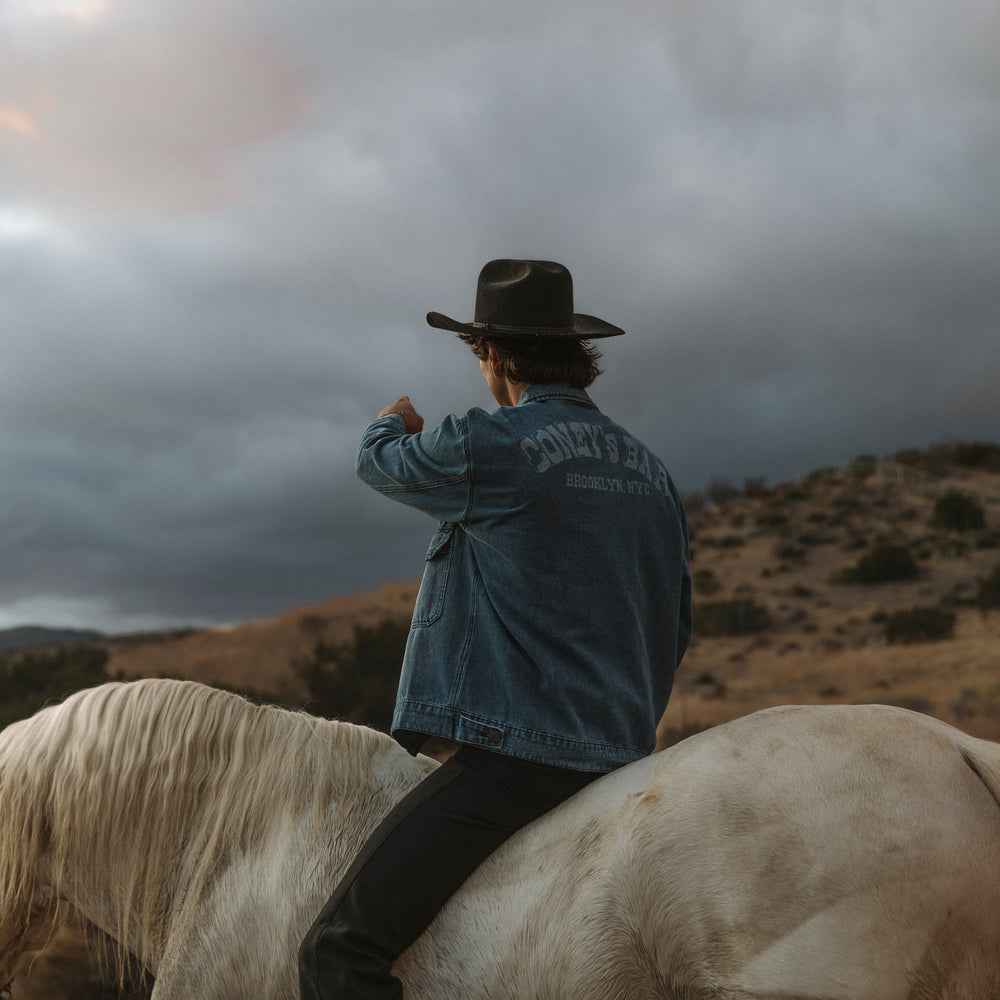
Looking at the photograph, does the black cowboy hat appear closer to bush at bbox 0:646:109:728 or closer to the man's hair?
the man's hair

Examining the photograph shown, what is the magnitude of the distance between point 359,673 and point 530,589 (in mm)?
20041

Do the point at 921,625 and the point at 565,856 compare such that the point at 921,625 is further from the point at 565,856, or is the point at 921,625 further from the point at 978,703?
the point at 565,856

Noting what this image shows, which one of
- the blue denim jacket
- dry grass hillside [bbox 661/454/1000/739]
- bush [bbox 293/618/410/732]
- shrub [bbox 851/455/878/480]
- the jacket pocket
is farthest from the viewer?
shrub [bbox 851/455/878/480]

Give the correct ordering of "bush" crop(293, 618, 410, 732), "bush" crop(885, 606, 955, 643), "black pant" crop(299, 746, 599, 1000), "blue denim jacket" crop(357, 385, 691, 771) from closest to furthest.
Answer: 1. "black pant" crop(299, 746, 599, 1000)
2. "blue denim jacket" crop(357, 385, 691, 771)
3. "bush" crop(293, 618, 410, 732)
4. "bush" crop(885, 606, 955, 643)

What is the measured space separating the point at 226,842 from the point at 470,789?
2.80 feet

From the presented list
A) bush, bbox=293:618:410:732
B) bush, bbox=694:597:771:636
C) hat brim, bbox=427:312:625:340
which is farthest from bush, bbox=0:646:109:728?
bush, bbox=694:597:771:636

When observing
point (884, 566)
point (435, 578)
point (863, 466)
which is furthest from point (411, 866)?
point (863, 466)

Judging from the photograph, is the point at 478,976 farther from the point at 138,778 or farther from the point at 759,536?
the point at 759,536

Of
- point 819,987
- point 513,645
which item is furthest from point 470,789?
point 819,987

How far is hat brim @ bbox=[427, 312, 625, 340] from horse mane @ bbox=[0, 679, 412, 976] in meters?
1.32

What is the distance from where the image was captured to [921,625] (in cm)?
3381

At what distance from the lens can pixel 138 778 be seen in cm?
276

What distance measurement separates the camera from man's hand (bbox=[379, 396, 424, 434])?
2.81 m

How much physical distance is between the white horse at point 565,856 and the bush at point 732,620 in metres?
36.5
